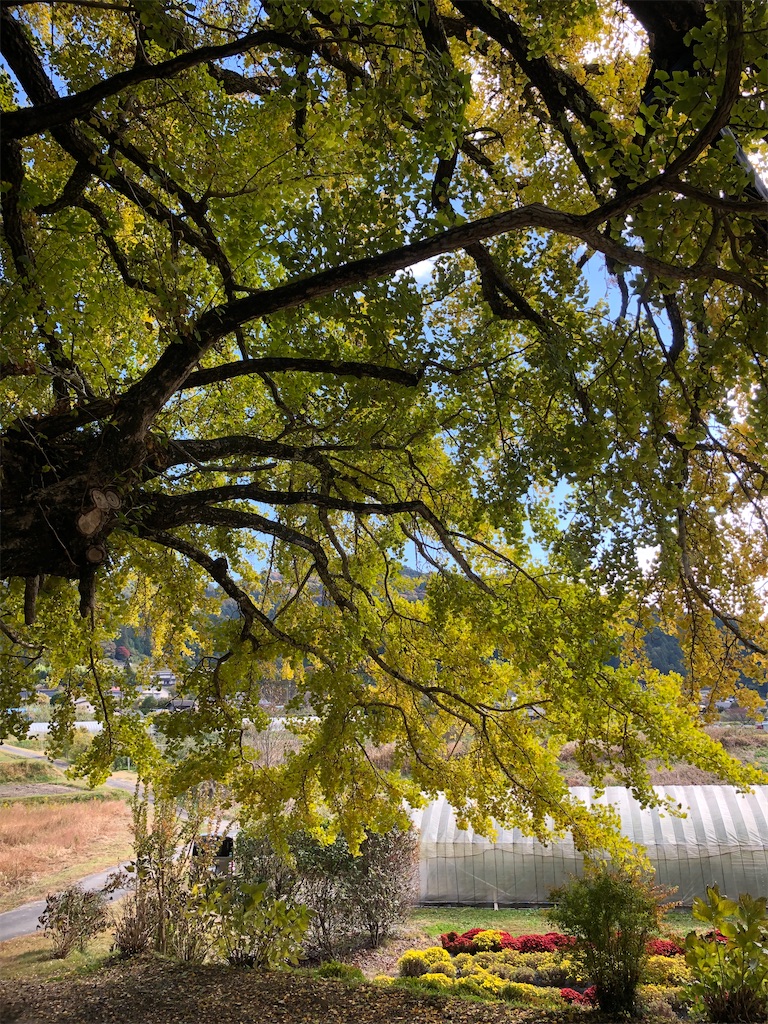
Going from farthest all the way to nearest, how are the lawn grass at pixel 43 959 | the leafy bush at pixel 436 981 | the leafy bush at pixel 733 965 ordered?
1. the leafy bush at pixel 436 981
2. the lawn grass at pixel 43 959
3. the leafy bush at pixel 733 965

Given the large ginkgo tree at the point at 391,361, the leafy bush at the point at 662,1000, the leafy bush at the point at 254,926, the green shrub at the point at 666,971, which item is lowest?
the leafy bush at the point at 662,1000

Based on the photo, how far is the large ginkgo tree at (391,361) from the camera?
1917mm

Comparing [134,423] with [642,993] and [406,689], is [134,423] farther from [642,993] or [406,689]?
[642,993]

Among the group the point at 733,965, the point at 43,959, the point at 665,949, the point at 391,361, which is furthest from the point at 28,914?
the point at 391,361

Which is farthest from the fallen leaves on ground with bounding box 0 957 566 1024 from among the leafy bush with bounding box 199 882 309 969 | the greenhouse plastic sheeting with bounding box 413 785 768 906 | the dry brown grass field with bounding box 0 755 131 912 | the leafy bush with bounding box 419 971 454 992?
the greenhouse plastic sheeting with bounding box 413 785 768 906

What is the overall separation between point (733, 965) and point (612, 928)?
211cm

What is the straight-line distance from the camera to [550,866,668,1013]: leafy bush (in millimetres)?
5496

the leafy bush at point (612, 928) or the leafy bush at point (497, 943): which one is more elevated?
the leafy bush at point (612, 928)

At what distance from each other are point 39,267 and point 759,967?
496 centimetres

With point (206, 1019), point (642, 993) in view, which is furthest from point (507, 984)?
point (206, 1019)

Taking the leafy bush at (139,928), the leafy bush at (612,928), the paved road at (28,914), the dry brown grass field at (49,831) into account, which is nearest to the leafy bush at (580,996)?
the leafy bush at (612,928)

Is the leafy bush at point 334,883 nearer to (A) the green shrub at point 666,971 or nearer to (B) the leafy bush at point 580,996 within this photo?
(B) the leafy bush at point 580,996

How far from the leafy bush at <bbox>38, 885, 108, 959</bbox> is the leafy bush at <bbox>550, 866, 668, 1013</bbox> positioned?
15.3 feet

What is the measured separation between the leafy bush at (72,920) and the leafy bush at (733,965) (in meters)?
5.76
